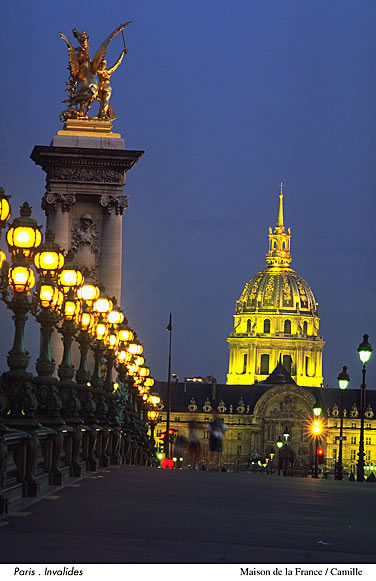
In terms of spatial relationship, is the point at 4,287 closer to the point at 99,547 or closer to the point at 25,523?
the point at 25,523

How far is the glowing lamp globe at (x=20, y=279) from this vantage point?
23.6 m

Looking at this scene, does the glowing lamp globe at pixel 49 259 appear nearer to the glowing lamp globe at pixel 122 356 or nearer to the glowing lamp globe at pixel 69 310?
the glowing lamp globe at pixel 69 310

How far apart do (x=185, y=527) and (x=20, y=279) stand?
8.25 metres

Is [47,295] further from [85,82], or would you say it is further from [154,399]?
[154,399]

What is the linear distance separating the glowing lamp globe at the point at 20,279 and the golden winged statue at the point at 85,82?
141 feet

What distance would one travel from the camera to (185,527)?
16609mm

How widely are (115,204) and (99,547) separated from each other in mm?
50116

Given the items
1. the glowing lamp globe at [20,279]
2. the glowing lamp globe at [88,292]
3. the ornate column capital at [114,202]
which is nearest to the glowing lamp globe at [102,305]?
the glowing lamp globe at [88,292]

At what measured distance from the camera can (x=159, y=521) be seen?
17328 mm

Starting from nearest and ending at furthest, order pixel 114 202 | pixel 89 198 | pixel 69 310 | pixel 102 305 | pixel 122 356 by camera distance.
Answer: pixel 69 310, pixel 102 305, pixel 122 356, pixel 114 202, pixel 89 198

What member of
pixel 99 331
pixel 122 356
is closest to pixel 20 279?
pixel 99 331

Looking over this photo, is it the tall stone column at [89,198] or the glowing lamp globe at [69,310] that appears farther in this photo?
the tall stone column at [89,198]

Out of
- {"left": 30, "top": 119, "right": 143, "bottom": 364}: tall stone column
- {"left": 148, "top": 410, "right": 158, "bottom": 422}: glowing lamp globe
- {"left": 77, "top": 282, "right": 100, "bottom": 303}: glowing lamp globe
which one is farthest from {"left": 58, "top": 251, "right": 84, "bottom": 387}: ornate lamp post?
{"left": 148, "top": 410, "right": 158, "bottom": 422}: glowing lamp globe
